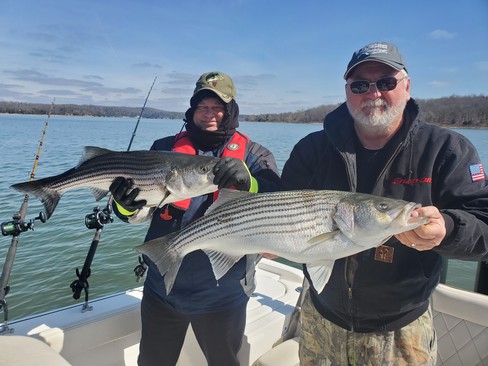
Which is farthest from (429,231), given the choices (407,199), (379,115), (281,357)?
(281,357)

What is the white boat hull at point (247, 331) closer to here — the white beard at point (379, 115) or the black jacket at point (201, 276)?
the black jacket at point (201, 276)

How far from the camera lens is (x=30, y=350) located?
7.31 feet

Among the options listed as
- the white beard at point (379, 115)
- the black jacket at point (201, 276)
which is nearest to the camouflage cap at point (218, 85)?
the black jacket at point (201, 276)

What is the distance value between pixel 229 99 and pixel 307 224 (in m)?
1.73

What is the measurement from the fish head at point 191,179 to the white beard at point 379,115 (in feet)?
4.37

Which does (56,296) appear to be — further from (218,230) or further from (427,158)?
(427,158)

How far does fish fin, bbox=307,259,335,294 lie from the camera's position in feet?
8.42

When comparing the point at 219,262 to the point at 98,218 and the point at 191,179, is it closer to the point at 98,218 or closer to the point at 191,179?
the point at 191,179

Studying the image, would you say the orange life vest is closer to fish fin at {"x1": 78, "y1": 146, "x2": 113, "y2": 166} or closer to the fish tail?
fish fin at {"x1": 78, "y1": 146, "x2": 113, "y2": 166}

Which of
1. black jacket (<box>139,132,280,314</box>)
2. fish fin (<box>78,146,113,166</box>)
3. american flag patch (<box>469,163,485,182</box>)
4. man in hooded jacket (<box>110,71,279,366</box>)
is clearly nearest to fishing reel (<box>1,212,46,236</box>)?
fish fin (<box>78,146,113,166</box>)

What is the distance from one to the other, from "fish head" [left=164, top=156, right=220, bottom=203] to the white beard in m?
1.33

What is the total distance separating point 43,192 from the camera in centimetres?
369

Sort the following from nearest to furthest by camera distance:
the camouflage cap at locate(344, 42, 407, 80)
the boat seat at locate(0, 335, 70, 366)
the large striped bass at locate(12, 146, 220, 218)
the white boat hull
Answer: the boat seat at locate(0, 335, 70, 366)
the camouflage cap at locate(344, 42, 407, 80)
the large striped bass at locate(12, 146, 220, 218)
the white boat hull

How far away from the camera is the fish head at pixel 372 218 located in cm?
222
